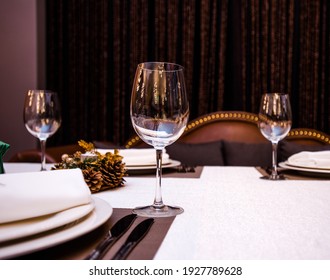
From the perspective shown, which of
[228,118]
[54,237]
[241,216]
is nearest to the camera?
[54,237]

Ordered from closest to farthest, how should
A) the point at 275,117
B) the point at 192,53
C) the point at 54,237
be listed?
the point at 54,237 → the point at 275,117 → the point at 192,53

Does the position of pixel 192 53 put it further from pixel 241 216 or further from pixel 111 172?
pixel 241 216

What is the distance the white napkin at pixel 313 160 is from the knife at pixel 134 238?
573mm

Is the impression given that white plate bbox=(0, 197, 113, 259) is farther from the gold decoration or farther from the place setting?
the place setting

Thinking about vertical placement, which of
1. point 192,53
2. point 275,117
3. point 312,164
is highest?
point 192,53

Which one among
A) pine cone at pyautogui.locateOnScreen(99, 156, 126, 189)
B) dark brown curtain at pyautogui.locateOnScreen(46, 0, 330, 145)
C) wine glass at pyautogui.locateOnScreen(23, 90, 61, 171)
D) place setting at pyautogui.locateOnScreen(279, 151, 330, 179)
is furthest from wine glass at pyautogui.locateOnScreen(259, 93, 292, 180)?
dark brown curtain at pyautogui.locateOnScreen(46, 0, 330, 145)

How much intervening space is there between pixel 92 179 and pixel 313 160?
53cm

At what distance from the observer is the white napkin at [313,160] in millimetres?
907

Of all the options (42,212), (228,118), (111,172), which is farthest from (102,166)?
(228,118)

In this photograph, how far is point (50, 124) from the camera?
3.07 ft

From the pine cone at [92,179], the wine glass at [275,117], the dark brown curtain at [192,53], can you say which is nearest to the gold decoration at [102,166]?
the pine cone at [92,179]

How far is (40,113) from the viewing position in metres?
0.92

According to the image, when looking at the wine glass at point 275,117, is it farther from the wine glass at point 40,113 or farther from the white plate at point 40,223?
the white plate at point 40,223

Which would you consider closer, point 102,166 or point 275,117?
point 102,166
